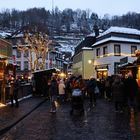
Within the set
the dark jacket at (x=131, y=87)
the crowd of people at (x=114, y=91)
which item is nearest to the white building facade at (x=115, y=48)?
the crowd of people at (x=114, y=91)

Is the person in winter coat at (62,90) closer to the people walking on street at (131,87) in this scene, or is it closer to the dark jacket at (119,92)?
the people walking on street at (131,87)

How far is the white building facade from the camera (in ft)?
199

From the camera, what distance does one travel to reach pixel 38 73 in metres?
42.8

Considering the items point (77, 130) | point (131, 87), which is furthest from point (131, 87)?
point (77, 130)

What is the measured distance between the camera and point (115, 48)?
6084 cm

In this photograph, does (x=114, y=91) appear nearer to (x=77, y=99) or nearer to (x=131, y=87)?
(x=77, y=99)

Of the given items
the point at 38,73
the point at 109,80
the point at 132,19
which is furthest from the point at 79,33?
the point at 109,80

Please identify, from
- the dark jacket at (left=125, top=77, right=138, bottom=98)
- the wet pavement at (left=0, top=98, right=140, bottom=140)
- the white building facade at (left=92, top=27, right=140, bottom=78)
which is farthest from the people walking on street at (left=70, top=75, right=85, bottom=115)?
the white building facade at (left=92, top=27, right=140, bottom=78)

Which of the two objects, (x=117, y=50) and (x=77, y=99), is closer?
(x=77, y=99)

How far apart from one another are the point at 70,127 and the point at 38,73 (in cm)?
2743

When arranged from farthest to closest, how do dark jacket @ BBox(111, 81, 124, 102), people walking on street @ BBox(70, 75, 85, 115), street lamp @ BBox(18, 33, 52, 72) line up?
A: street lamp @ BBox(18, 33, 52, 72)
dark jacket @ BBox(111, 81, 124, 102)
people walking on street @ BBox(70, 75, 85, 115)

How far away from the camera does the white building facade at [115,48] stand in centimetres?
6056

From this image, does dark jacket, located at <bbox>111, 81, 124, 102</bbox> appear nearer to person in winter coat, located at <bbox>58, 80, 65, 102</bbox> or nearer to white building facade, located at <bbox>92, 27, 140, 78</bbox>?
person in winter coat, located at <bbox>58, 80, 65, 102</bbox>

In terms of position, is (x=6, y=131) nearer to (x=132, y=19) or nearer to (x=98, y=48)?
(x=98, y=48)
